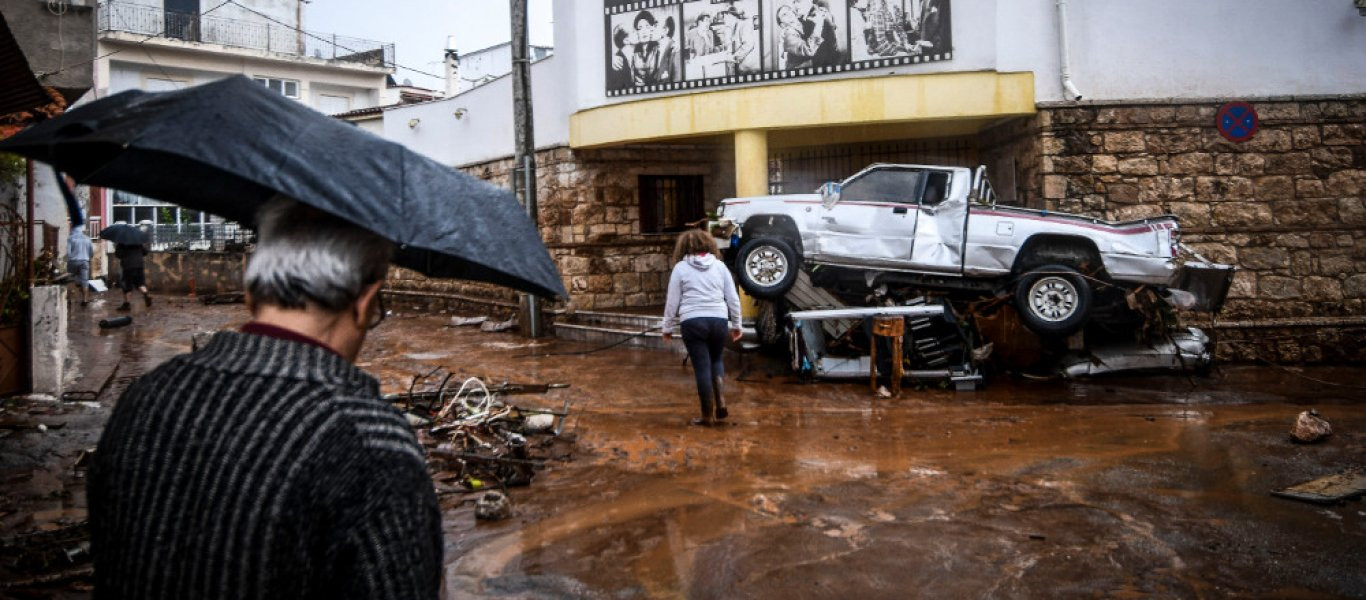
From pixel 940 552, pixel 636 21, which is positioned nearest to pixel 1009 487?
pixel 940 552

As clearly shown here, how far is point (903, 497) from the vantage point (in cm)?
587

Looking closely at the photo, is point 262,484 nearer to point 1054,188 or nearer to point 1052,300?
point 1052,300

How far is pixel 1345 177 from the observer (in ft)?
41.8

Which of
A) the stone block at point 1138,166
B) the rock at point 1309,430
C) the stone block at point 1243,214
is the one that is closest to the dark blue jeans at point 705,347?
the rock at point 1309,430

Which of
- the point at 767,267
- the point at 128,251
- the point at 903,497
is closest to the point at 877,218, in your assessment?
the point at 767,267

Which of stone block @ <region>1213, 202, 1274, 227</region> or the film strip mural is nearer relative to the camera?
stone block @ <region>1213, 202, 1274, 227</region>

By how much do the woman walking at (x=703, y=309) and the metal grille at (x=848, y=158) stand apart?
9.06m

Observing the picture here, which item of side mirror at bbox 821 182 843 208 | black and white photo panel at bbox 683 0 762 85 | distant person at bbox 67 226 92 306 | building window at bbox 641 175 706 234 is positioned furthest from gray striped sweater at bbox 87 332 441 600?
distant person at bbox 67 226 92 306

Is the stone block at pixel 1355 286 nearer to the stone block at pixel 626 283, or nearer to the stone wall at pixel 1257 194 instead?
the stone wall at pixel 1257 194

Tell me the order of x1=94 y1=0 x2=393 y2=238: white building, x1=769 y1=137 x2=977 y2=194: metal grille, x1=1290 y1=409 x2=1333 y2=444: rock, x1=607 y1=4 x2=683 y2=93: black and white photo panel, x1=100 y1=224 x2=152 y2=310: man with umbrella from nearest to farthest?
x1=1290 y1=409 x2=1333 y2=444: rock
x1=607 y1=4 x2=683 y2=93: black and white photo panel
x1=769 y1=137 x2=977 y2=194: metal grille
x1=100 y1=224 x2=152 y2=310: man with umbrella
x1=94 y1=0 x2=393 y2=238: white building

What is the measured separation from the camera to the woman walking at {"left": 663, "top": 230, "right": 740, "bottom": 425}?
813 centimetres

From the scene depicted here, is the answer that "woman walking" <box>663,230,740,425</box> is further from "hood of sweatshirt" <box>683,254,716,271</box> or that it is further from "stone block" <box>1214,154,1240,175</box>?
"stone block" <box>1214,154,1240,175</box>

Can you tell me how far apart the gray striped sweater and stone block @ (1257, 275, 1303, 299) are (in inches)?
567

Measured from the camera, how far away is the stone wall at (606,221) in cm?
1648
